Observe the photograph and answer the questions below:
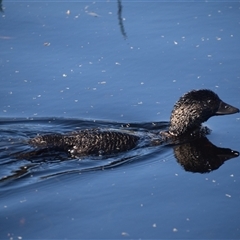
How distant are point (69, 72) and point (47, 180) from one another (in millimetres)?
3495

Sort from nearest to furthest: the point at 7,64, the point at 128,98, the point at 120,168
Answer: the point at 120,168, the point at 128,98, the point at 7,64

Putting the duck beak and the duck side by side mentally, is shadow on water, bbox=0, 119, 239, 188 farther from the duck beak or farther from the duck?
the duck beak

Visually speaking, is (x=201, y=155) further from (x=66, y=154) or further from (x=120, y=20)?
(x=120, y=20)

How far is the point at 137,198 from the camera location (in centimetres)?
1050

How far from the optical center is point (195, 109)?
1273 centimetres

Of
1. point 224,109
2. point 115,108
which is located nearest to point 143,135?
point 115,108

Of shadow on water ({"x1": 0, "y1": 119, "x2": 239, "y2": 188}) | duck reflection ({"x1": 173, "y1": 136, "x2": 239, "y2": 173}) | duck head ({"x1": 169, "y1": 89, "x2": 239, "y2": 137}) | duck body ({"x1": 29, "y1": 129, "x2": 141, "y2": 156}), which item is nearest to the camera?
shadow on water ({"x1": 0, "y1": 119, "x2": 239, "y2": 188})

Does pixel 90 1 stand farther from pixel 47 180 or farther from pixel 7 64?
pixel 47 180

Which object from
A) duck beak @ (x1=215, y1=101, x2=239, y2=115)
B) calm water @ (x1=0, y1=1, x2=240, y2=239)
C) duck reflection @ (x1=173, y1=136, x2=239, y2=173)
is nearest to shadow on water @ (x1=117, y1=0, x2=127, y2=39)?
calm water @ (x1=0, y1=1, x2=240, y2=239)

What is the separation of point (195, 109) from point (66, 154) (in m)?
2.19

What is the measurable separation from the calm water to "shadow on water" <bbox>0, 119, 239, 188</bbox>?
0.02 m

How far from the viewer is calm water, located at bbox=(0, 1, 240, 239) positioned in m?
9.98

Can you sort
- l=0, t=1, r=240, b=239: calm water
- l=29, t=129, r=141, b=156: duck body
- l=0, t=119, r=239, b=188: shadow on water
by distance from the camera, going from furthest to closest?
l=29, t=129, r=141, b=156: duck body, l=0, t=119, r=239, b=188: shadow on water, l=0, t=1, r=240, b=239: calm water

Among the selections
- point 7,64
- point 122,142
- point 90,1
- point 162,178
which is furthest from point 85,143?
point 90,1
